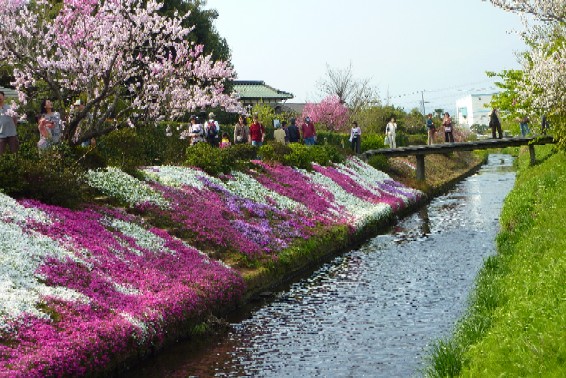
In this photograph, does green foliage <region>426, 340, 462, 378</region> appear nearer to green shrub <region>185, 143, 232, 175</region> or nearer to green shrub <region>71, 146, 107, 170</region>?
green shrub <region>71, 146, 107, 170</region>

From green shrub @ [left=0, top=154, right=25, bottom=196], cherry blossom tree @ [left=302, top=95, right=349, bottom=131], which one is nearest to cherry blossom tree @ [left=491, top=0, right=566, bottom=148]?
green shrub @ [left=0, top=154, right=25, bottom=196]

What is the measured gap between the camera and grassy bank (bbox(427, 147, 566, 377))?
9.89 meters

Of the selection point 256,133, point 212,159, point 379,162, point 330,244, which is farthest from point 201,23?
point 330,244

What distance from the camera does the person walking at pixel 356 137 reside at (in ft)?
178

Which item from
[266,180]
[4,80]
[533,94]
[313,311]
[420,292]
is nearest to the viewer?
[313,311]

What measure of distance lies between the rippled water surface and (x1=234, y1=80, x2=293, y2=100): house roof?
58.5 meters

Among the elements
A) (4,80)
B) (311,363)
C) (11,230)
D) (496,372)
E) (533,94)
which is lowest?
(311,363)

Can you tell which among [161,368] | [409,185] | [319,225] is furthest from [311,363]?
[409,185]

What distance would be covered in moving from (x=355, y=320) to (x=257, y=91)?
73515 millimetres

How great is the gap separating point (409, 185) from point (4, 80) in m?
24.7

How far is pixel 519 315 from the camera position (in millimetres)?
12008

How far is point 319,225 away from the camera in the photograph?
30266mm

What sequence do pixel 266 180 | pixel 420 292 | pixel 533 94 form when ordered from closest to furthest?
pixel 420 292 → pixel 266 180 → pixel 533 94

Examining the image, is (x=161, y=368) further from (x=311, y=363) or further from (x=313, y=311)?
(x=313, y=311)
